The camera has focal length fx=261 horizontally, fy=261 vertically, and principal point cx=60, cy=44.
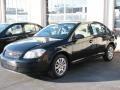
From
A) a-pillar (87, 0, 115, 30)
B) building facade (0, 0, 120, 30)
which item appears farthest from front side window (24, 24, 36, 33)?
a-pillar (87, 0, 115, 30)

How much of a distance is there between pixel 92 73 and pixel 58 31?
1.62 metres

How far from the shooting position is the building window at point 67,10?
12.5 metres

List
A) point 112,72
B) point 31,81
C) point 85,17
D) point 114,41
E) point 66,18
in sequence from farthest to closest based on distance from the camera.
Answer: point 66,18 < point 85,17 < point 114,41 < point 112,72 < point 31,81

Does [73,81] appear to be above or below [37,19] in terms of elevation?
below

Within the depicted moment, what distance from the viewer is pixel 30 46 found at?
6.81m

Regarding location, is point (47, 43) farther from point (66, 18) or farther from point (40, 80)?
point (66, 18)

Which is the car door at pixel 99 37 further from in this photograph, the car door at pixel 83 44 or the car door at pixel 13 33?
the car door at pixel 13 33

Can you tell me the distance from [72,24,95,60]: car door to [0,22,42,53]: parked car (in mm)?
3224

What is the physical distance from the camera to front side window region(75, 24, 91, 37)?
781 cm

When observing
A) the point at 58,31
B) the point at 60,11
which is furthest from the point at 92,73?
the point at 60,11

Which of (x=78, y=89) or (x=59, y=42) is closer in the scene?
(x=78, y=89)

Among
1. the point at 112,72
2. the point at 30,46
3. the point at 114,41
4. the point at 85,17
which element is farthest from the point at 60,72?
the point at 85,17

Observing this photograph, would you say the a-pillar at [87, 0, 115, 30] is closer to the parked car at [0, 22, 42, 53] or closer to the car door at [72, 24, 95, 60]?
the parked car at [0, 22, 42, 53]

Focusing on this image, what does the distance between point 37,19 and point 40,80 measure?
759cm
